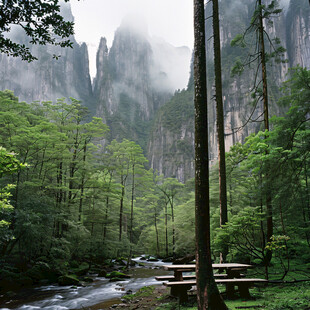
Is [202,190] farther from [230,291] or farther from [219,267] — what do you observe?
[230,291]

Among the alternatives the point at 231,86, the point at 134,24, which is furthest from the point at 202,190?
the point at 134,24

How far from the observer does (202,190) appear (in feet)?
13.4

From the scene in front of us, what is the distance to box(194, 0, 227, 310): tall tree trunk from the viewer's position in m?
3.77

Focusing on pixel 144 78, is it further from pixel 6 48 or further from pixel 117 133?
pixel 6 48

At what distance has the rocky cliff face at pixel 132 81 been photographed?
469 feet

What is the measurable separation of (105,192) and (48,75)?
406 ft

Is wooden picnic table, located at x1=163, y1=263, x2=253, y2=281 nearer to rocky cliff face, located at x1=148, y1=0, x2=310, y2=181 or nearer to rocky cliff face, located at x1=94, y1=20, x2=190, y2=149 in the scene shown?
rocky cliff face, located at x1=148, y1=0, x2=310, y2=181

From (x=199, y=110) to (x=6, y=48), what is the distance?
14.4 feet

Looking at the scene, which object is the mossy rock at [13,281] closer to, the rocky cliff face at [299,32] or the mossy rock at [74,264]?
the mossy rock at [74,264]

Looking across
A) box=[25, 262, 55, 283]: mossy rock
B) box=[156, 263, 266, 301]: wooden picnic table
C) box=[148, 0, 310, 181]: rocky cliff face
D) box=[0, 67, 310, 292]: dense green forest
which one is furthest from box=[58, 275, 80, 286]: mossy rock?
box=[148, 0, 310, 181]: rocky cliff face

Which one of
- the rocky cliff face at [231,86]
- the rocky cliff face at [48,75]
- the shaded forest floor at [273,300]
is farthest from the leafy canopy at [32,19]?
the rocky cliff face at [48,75]

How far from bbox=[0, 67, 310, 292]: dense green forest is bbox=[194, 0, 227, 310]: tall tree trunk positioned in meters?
1.98

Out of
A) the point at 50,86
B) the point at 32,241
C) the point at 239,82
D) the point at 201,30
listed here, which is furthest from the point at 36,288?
the point at 50,86

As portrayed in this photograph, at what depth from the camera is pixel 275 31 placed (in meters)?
76.4
